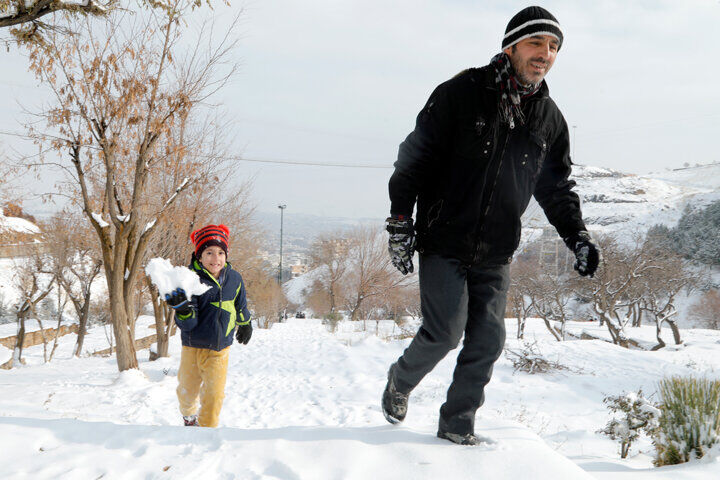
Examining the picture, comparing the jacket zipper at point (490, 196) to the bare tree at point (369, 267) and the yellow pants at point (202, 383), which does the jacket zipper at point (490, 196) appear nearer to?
the yellow pants at point (202, 383)

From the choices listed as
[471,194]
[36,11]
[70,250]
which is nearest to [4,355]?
[70,250]

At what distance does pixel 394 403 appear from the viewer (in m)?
2.42

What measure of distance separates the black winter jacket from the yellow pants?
80.3 inches

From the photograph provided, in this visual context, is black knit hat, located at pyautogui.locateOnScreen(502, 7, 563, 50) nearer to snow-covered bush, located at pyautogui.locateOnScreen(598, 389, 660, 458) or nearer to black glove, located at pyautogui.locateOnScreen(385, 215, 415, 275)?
black glove, located at pyautogui.locateOnScreen(385, 215, 415, 275)

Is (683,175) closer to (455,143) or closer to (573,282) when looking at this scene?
(573,282)

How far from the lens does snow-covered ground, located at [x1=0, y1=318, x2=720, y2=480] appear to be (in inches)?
72.5

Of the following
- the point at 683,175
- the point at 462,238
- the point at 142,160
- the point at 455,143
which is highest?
the point at 683,175

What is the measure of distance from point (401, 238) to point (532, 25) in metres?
1.16

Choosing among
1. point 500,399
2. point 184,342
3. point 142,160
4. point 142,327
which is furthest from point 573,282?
point 142,327

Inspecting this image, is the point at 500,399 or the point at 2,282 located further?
the point at 2,282

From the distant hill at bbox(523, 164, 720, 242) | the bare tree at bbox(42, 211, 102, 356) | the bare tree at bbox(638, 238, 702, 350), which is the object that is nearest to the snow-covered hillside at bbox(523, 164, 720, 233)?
the distant hill at bbox(523, 164, 720, 242)

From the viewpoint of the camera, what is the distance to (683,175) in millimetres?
108125

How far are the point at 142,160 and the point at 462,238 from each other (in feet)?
21.9

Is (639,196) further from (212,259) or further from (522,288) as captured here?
(212,259)
